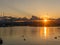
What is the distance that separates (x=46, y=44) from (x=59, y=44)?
2123 mm

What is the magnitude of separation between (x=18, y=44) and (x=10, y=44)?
1.19 metres

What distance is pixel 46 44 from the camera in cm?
3356

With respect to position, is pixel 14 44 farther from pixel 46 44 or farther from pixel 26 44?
pixel 46 44

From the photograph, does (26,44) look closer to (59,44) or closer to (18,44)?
(18,44)

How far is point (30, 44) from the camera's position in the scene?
1297 inches

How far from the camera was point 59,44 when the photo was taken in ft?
107

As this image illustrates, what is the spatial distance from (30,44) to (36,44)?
0.95 metres

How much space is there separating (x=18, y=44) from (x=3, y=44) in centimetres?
226

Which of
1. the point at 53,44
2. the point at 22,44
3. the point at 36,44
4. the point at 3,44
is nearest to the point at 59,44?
the point at 53,44

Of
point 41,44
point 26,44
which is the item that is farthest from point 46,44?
point 26,44

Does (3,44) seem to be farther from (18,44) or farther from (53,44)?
(53,44)

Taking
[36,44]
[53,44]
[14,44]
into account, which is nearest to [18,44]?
[14,44]

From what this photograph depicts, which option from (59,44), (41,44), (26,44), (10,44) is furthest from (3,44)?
(59,44)

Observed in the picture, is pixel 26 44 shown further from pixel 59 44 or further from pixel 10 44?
pixel 59 44
